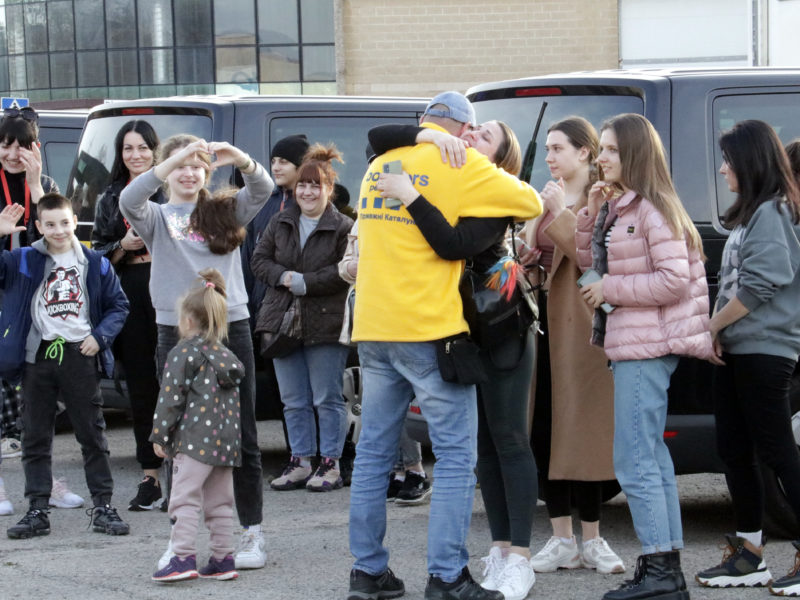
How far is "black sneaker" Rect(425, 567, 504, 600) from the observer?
470 centimetres

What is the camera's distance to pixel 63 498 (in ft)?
22.9

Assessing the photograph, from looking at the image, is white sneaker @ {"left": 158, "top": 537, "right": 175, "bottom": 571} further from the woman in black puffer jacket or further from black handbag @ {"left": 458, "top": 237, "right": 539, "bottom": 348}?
the woman in black puffer jacket

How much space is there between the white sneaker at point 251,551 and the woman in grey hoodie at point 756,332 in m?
1.88

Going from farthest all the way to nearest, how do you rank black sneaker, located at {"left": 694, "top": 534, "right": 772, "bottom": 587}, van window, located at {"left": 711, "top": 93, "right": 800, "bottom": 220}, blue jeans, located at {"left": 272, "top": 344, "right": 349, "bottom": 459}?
blue jeans, located at {"left": 272, "top": 344, "right": 349, "bottom": 459}
van window, located at {"left": 711, "top": 93, "right": 800, "bottom": 220}
black sneaker, located at {"left": 694, "top": 534, "right": 772, "bottom": 587}

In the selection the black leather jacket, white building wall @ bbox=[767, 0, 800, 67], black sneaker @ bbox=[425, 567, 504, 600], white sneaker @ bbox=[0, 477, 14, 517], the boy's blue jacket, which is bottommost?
white sneaker @ bbox=[0, 477, 14, 517]

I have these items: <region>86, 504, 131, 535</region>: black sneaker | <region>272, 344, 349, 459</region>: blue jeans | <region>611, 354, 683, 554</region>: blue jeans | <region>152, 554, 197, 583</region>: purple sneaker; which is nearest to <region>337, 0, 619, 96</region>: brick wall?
<region>272, 344, 349, 459</region>: blue jeans

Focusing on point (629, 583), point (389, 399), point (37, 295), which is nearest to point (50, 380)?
point (37, 295)

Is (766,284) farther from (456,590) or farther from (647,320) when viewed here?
A: (456,590)

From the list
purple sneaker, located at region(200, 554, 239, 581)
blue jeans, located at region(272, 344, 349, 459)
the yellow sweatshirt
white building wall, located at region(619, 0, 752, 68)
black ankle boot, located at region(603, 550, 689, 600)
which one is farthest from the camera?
white building wall, located at region(619, 0, 752, 68)

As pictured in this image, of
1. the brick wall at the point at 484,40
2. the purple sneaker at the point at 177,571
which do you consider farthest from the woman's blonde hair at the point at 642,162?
the brick wall at the point at 484,40

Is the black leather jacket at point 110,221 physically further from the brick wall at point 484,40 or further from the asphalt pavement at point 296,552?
the brick wall at point 484,40

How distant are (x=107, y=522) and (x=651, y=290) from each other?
309cm

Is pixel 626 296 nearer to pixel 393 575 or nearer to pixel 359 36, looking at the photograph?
pixel 393 575

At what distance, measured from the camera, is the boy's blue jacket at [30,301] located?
20.7 feet
